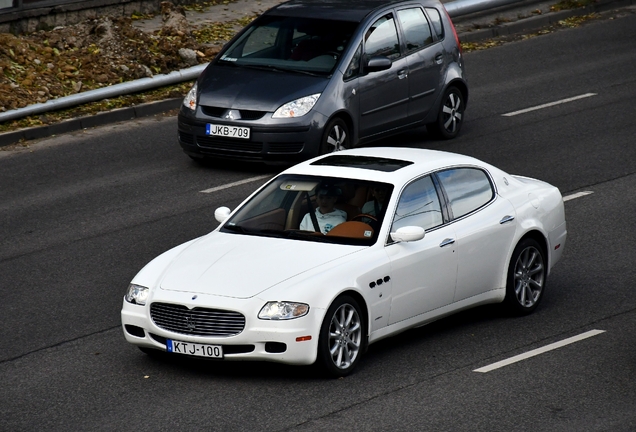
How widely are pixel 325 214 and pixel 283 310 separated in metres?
1.38

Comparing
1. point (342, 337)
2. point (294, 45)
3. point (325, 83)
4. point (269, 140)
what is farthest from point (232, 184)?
point (342, 337)

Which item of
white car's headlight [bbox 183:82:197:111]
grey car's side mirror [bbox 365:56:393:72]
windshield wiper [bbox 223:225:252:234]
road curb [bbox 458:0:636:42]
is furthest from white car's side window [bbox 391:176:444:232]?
road curb [bbox 458:0:636:42]

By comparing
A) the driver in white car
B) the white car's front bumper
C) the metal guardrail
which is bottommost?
the metal guardrail

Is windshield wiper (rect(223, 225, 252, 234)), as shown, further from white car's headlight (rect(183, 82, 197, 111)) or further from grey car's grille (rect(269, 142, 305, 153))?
white car's headlight (rect(183, 82, 197, 111))

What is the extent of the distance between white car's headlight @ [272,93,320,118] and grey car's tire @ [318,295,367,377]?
20.3 feet

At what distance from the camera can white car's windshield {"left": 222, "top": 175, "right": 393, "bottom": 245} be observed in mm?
9344

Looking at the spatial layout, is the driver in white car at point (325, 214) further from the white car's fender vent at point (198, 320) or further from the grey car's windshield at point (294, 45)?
the grey car's windshield at point (294, 45)

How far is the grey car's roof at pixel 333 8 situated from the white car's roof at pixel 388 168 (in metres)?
5.64

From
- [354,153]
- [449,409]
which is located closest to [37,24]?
[354,153]

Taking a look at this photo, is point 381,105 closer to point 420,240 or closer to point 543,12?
point 420,240

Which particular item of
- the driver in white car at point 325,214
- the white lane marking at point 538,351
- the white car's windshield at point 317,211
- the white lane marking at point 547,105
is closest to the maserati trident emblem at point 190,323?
the white car's windshield at point 317,211

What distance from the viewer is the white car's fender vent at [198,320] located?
27.7 ft

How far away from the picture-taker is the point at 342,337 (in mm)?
8680

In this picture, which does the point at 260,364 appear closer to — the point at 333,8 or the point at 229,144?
the point at 229,144
